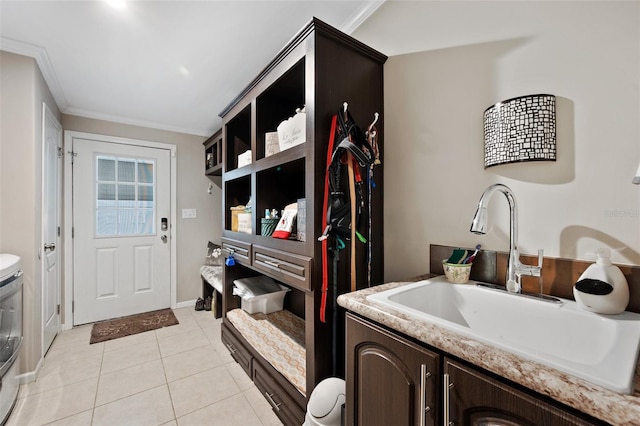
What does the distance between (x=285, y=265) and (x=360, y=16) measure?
161cm

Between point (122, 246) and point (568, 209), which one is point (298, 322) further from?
point (122, 246)

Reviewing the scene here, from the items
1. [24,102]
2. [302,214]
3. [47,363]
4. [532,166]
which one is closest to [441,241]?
[532,166]

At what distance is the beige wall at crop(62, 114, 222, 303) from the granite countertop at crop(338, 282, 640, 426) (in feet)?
11.6

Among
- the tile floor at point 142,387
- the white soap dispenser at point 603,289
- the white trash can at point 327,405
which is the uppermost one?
the white soap dispenser at point 603,289

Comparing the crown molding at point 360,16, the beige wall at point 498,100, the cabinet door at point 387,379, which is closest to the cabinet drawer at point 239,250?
the beige wall at point 498,100

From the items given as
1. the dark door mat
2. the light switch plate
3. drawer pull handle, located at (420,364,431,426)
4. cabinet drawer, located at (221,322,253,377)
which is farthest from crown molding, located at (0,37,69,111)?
drawer pull handle, located at (420,364,431,426)

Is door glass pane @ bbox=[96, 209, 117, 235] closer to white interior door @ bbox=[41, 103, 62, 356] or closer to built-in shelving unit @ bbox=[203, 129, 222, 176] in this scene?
white interior door @ bbox=[41, 103, 62, 356]

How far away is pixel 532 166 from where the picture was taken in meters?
1.06

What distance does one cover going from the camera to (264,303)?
7.61 ft

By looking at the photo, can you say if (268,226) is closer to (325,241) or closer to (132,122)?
(325,241)

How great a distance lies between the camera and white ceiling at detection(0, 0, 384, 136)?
5.33 feet

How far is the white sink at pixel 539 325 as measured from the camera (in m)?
0.53

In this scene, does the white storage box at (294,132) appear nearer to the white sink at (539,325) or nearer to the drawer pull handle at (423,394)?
the white sink at (539,325)

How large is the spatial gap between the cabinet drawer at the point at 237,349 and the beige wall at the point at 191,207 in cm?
152
